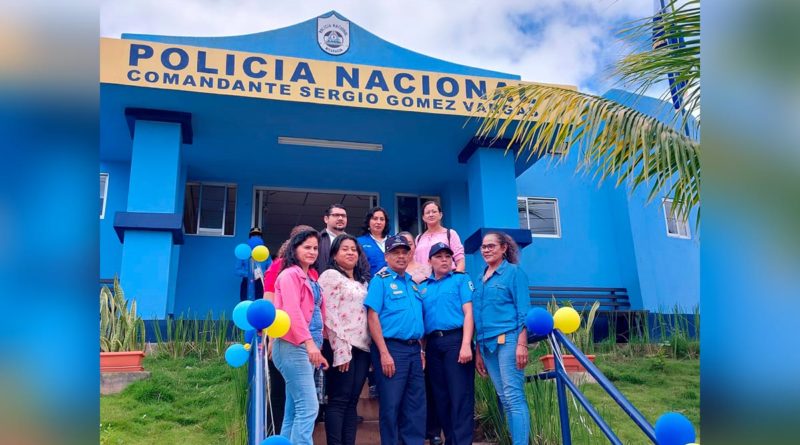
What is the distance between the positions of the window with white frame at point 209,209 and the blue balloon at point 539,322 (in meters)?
6.90

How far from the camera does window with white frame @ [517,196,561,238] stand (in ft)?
36.8

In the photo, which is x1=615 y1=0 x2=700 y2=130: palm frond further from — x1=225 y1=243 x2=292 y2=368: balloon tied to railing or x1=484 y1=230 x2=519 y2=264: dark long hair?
x1=225 y1=243 x2=292 y2=368: balloon tied to railing

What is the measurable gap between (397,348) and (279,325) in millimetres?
907

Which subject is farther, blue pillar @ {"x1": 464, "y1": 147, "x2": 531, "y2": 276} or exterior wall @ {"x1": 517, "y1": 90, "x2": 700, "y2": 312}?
exterior wall @ {"x1": 517, "y1": 90, "x2": 700, "y2": 312}

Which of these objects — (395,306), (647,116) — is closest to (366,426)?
(395,306)

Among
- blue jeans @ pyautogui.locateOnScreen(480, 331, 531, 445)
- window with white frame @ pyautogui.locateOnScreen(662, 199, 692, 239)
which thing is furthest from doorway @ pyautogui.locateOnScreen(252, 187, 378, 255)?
blue jeans @ pyautogui.locateOnScreen(480, 331, 531, 445)

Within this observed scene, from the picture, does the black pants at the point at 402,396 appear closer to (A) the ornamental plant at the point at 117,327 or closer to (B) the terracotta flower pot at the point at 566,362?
(B) the terracotta flower pot at the point at 566,362

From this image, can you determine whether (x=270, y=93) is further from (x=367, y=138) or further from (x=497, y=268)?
(x=497, y=268)

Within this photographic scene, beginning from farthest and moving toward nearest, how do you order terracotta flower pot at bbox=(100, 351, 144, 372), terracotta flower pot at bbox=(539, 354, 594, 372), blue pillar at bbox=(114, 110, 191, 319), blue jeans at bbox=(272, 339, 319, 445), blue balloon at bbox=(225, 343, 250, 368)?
blue pillar at bbox=(114, 110, 191, 319) → terracotta flower pot at bbox=(539, 354, 594, 372) → terracotta flower pot at bbox=(100, 351, 144, 372) → blue balloon at bbox=(225, 343, 250, 368) → blue jeans at bbox=(272, 339, 319, 445)

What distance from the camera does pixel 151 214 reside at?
755 cm

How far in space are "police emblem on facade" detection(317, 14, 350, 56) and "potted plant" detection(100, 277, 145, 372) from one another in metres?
4.75

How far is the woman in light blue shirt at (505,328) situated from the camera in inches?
159

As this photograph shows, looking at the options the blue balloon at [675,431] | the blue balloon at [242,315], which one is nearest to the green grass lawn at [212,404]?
the blue balloon at [242,315]

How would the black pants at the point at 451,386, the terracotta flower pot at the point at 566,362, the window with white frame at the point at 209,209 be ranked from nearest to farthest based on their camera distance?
the black pants at the point at 451,386
the terracotta flower pot at the point at 566,362
the window with white frame at the point at 209,209
